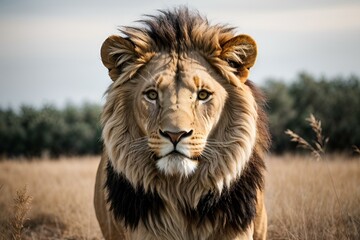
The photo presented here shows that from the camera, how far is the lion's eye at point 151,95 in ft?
13.1

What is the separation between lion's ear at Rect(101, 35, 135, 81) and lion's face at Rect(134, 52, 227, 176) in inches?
7.1

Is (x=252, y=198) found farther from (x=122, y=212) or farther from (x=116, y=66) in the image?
(x=116, y=66)

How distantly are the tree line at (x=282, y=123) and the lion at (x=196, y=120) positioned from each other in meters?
16.2

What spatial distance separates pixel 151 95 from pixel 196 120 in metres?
0.38

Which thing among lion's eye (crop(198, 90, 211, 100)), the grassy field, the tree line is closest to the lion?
lion's eye (crop(198, 90, 211, 100))

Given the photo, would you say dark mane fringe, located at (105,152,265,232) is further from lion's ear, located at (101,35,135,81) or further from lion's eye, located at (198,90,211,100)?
lion's ear, located at (101,35,135,81)

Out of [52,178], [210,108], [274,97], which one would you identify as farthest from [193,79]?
[274,97]

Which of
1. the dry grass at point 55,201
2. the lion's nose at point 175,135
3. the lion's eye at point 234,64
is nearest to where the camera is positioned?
the lion's nose at point 175,135

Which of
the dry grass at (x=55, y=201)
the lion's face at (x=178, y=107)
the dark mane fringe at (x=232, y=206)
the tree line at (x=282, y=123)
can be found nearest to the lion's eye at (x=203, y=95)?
the lion's face at (x=178, y=107)

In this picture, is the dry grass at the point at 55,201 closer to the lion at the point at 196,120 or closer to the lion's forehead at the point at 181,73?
the lion at the point at 196,120

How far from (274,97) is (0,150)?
37.6ft

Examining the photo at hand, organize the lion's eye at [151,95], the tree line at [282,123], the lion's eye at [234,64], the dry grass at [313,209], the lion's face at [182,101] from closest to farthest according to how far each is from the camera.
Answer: the lion's face at [182,101], the lion's eye at [151,95], the lion's eye at [234,64], the dry grass at [313,209], the tree line at [282,123]

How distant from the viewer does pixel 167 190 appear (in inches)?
162

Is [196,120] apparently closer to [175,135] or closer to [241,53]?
[175,135]
